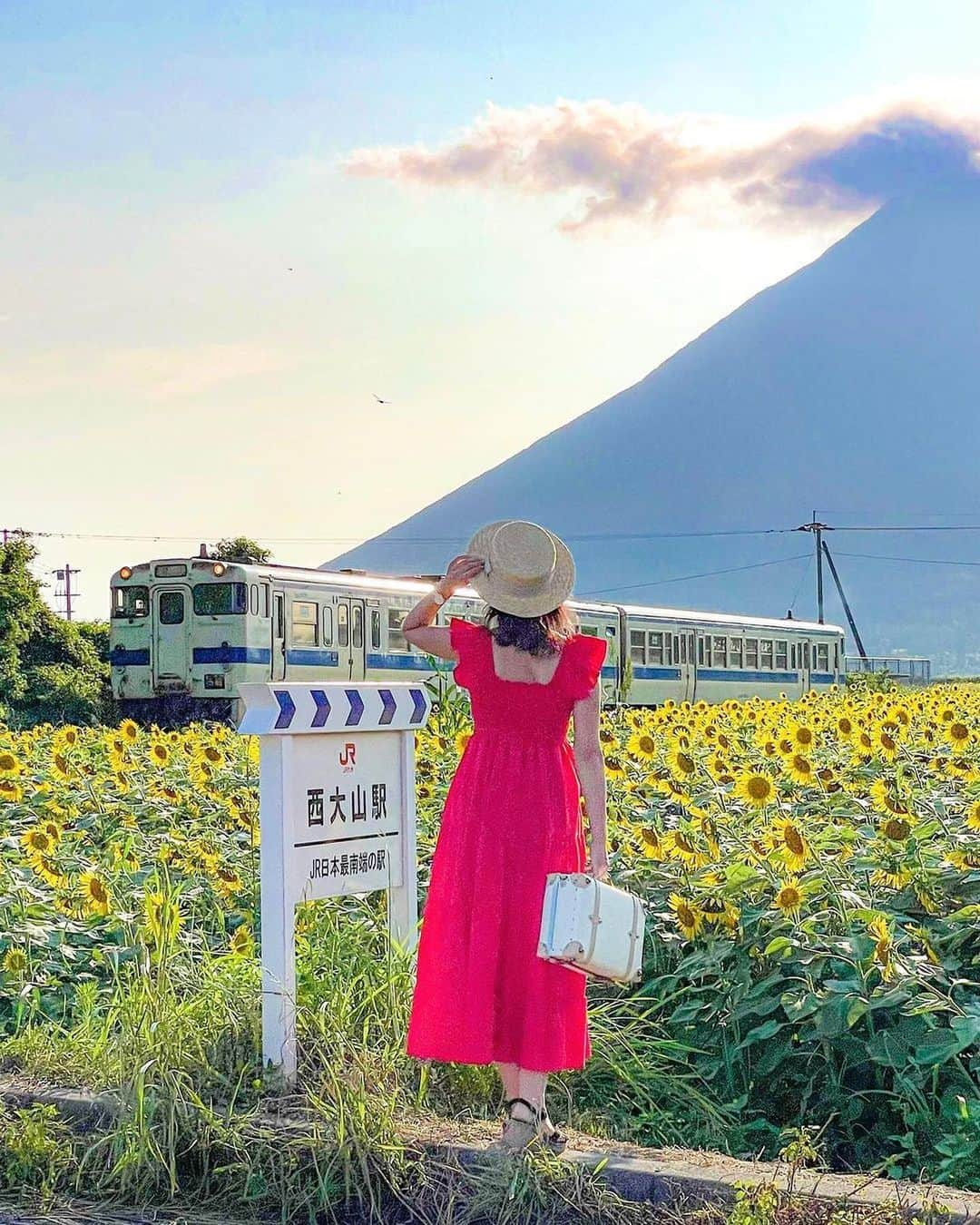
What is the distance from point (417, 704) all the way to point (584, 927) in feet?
4.35

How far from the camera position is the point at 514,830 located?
427 cm

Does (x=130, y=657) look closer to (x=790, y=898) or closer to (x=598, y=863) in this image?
(x=790, y=898)

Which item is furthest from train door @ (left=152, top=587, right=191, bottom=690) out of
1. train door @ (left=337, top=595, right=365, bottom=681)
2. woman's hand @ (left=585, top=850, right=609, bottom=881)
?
woman's hand @ (left=585, top=850, right=609, bottom=881)

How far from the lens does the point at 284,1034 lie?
448 centimetres

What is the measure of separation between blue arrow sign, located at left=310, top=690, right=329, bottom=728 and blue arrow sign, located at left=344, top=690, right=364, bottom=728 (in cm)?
11

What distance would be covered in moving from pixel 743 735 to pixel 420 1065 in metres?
4.86

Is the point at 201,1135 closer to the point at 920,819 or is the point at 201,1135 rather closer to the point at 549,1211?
the point at 549,1211

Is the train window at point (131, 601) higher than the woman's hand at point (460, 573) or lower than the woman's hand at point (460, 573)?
higher

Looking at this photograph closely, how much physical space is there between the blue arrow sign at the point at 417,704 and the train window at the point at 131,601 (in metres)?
17.2

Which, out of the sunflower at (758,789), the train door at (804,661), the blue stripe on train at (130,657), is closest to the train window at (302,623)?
the blue stripe on train at (130,657)

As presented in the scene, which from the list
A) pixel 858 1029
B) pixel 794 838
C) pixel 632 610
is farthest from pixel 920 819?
pixel 632 610

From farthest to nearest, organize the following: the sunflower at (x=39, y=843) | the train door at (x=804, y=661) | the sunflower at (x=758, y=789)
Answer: the train door at (x=804, y=661)
the sunflower at (x=39, y=843)
the sunflower at (x=758, y=789)

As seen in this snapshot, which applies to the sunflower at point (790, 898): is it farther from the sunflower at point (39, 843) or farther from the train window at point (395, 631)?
the train window at point (395, 631)

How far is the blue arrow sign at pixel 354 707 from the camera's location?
4895 mm
